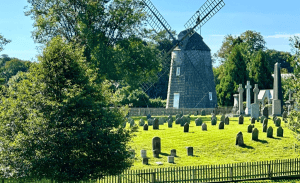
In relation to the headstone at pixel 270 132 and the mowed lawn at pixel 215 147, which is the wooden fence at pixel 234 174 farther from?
the headstone at pixel 270 132

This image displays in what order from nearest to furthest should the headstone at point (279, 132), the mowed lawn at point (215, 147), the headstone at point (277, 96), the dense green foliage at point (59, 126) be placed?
the dense green foliage at point (59, 126), the mowed lawn at point (215, 147), the headstone at point (279, 132), the headstone at point (277, 96)

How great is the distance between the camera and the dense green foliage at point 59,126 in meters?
16.0

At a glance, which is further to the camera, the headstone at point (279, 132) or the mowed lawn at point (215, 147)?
the headstone at point (279, 132)

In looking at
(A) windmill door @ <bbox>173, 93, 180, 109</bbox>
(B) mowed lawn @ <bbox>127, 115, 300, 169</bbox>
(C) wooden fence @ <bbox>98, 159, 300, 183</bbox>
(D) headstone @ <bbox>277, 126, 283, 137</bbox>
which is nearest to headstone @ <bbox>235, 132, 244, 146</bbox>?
(B) mowed lawn @ <bbox>127, 115, 300, 169</bbox>

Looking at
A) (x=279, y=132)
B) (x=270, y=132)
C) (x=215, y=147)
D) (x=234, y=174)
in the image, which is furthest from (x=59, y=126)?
(x=279, y=132)

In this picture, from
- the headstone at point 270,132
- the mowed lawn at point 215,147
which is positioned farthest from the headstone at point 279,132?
the headstone at point 270,132

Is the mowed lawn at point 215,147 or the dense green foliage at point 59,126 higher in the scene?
the dense green foliage at point 59,126

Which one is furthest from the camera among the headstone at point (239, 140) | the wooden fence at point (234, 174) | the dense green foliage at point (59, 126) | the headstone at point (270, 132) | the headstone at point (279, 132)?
the headstone at point (279, 132)

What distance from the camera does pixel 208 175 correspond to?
21.7 metres

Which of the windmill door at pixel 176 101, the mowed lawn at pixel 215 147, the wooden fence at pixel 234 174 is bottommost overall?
the wooden fence at pixel 234 174

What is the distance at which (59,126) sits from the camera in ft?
53.6

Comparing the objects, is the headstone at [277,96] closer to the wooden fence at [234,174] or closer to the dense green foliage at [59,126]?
the wooden fence at [234,174]

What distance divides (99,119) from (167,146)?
14.0 meters

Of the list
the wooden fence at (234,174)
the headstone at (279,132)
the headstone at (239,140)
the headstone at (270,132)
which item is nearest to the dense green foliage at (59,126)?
the wooden fence at (234,174)
